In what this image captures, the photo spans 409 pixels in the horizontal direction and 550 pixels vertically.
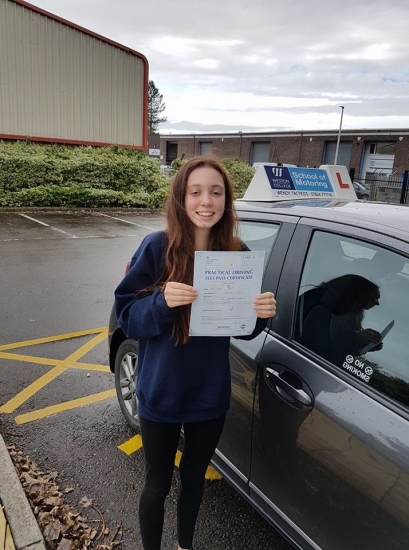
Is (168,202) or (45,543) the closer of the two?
(168,202)

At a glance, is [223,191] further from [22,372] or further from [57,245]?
[57,245]

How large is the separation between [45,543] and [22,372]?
191cm

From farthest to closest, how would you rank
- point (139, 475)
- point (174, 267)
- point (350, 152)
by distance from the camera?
1. point (350, 152)
2. point (139, 475)
3. point (174, 267)

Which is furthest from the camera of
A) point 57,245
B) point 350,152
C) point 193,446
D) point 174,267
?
point 350,152

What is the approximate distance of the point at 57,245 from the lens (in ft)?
29.8

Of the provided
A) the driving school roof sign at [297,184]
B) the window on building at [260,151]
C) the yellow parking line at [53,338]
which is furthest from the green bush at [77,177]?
the window on building at [260,151]

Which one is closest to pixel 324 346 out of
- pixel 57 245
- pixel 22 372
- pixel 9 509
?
pixel 9 509

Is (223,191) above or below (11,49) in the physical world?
below

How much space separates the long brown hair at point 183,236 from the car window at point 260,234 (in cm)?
52

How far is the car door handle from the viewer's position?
174 cm

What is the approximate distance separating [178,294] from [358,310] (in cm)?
78

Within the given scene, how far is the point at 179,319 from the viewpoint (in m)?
1.58

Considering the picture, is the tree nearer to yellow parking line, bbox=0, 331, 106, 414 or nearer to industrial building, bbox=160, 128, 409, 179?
industrial building, bbox=160, 128, 409, 179

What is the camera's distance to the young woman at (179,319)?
Answer: 1.58m
